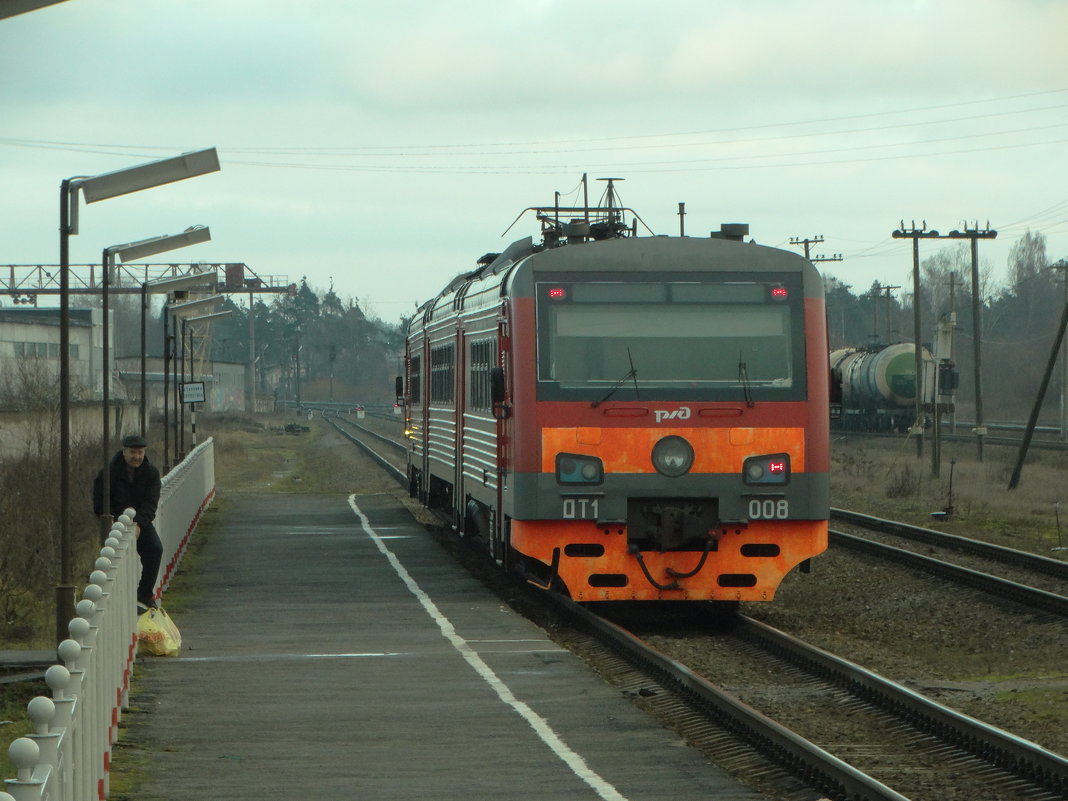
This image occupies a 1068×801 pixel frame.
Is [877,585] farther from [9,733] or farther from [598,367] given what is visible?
[9,733]

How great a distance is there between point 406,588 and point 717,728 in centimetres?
725

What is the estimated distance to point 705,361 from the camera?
516 inches

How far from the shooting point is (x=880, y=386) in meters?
53.3

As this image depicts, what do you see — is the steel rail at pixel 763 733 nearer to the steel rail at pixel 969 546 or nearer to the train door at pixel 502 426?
the train door at pixel 502 426

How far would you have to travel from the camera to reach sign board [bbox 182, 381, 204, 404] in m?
30.5

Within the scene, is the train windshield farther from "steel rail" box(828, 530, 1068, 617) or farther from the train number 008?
"steel rail" box(828, 530, 1068, 617)

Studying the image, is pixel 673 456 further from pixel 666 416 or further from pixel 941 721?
pixel 941 721

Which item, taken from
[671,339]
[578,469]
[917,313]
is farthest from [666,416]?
[917,313]

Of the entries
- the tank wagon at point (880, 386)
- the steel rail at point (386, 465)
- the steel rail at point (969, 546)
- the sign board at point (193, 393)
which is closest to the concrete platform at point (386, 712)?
the steel rail at point (969, 546)

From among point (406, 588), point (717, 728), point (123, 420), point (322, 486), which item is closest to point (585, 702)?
point (717, 728)

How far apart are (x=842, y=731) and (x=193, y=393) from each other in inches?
A: 909

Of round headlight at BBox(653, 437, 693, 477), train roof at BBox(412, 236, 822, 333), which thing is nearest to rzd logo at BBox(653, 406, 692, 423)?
round headlight at BBox(653, 437, 693, 477)

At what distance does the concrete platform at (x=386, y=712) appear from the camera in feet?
23.9

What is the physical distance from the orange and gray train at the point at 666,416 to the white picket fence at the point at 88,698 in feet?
12.8
